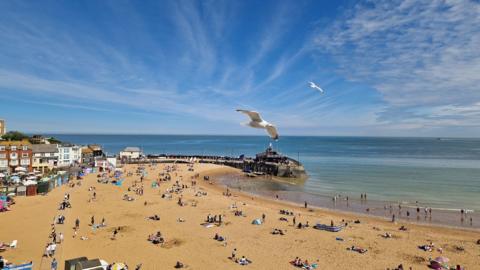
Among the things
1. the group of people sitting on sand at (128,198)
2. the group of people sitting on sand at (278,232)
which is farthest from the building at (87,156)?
the group of people sitting on sand at (278,232)

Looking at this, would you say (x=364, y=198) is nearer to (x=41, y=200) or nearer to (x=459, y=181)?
(x=459, y=181)

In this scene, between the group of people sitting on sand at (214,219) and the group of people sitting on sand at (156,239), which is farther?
the group of people sitting on sand at (214,219)

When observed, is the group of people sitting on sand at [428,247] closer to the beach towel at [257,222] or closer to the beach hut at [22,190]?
the beach towel at [257,222]

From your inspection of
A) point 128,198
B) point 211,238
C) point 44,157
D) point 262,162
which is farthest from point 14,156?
point 262,162

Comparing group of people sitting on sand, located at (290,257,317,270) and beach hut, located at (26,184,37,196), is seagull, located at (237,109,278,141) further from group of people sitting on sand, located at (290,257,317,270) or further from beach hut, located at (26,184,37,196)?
beach hut, located at (26,184,37,196)

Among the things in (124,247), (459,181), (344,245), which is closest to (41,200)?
(124,247)

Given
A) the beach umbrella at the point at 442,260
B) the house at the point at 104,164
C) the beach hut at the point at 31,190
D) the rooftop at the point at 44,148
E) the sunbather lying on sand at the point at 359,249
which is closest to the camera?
the beach umbrella at the point at 442,260

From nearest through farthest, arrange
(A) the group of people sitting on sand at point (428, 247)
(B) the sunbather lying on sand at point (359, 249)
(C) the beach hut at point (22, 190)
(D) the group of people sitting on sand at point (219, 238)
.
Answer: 1. (B) the sunbather lying on sand at point (359, 249)
2. (A) the group of people sitting on sand at point (428, 247)
3. (D) the group of people sitting on sand at point (219, 238)
4. (C) the beach hut at point (22, 190)
